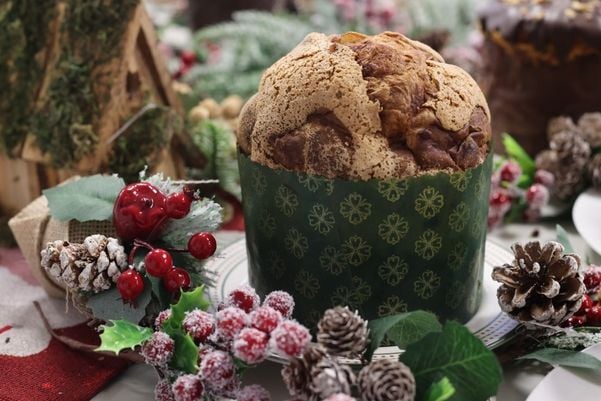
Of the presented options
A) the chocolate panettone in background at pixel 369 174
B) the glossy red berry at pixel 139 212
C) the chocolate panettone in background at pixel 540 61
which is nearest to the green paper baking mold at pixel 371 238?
the chocolate panettone in background at pixel 369 174

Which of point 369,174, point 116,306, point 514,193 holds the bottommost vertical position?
point 514,193

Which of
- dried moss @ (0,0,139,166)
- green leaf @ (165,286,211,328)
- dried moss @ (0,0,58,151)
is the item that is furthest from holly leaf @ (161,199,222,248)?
dried moss @ (0,0,58,151)

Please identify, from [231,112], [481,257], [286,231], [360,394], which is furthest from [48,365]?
[231,112]

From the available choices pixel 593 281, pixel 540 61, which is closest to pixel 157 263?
pixel 593 281

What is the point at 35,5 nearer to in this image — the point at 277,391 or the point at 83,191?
the point at 83,191

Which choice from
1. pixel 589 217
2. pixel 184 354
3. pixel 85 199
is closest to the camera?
pixel 184 354

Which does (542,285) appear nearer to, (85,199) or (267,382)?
(267,382)
